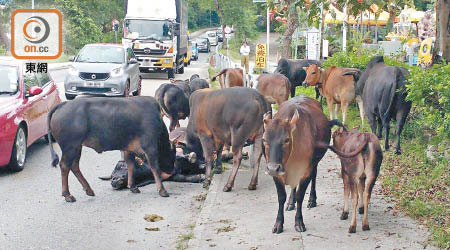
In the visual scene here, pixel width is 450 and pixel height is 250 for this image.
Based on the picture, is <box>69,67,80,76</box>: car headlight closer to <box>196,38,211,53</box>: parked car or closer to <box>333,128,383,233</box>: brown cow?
<box>333,128,383,233</box>: brown cow

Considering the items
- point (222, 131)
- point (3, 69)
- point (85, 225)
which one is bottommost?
point (85, 225)

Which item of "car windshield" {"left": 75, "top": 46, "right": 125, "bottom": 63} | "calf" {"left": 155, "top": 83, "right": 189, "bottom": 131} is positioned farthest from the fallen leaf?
"car windshield" {"left": 75, "top": 46, "right": 125, "bottom": 63}

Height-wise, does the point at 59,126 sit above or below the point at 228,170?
above

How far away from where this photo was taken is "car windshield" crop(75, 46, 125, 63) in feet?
78.0

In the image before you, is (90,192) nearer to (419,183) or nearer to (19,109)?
(19,109)

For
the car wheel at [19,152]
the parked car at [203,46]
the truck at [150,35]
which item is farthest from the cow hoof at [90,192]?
the parked car at [203,46]

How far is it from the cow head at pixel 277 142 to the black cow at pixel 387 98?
14.6ft

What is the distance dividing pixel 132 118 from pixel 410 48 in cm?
2226

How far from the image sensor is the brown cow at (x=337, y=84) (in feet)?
50.3

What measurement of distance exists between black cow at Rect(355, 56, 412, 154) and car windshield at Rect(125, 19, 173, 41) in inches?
848

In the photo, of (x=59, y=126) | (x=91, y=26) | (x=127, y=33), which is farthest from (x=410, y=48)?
(x=91, y=26)

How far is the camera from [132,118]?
33.3 ft

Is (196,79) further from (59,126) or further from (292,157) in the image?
(292,157)

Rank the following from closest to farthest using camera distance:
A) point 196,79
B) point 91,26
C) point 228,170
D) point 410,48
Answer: point 228,170 → point 196,79 → point 410,48 → point 91,26
